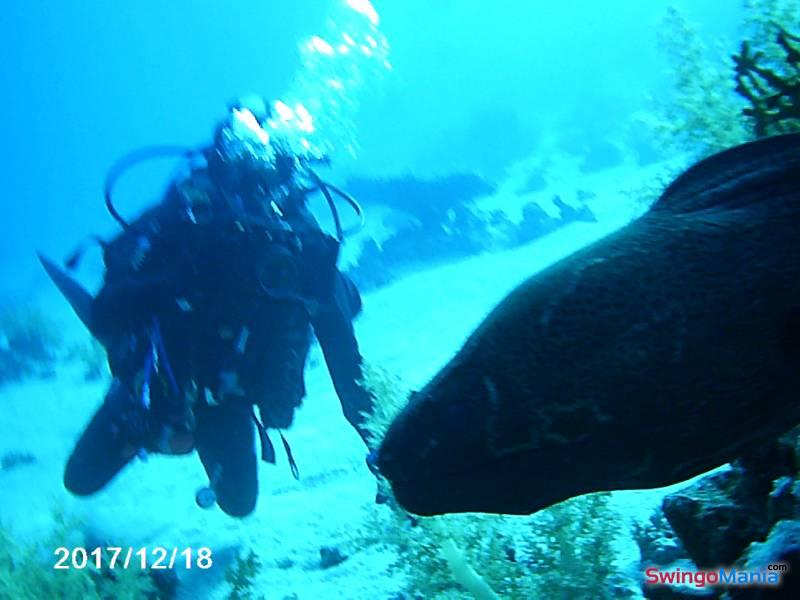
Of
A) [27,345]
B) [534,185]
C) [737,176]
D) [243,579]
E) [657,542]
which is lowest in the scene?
[27,345]

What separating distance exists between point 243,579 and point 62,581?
5.42 ft

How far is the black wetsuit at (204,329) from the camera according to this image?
4.66 metres

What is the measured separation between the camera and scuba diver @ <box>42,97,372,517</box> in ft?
15.3

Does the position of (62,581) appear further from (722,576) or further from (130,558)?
(722,576)

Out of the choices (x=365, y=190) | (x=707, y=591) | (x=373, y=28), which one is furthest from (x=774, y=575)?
(x=373, y=28)

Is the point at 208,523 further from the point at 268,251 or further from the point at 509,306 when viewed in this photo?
the point at 509,306

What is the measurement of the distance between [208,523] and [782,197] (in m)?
6.75

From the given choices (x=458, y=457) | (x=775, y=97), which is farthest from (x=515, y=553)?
(x=775, y=97)

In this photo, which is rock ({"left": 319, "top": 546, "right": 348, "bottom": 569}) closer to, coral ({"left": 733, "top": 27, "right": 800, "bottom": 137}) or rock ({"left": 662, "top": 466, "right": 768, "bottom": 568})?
rock ({"left": 662, "top": 466, "right": 768, "bottom": 568})

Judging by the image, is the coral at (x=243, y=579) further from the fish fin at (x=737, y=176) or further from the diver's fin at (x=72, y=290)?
the fish fin at (x=737, y=176)

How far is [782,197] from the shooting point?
4.83 feet

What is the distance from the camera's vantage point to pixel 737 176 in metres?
1.59

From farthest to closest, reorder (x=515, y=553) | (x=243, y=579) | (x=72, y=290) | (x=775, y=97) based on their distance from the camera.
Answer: (x=72, y=290), (x=243, y=579), (x=515, y=553), (x=775, y=97)

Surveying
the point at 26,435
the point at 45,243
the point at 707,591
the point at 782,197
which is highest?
the point at 782,197
